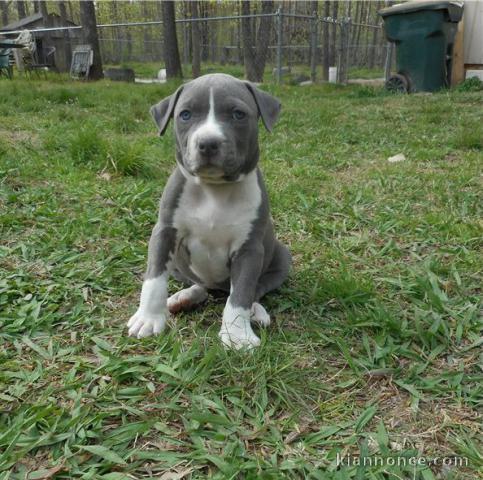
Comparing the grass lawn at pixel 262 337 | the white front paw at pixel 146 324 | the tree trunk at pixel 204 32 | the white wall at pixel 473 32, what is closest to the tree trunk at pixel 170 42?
the white wall at pixel 473 32

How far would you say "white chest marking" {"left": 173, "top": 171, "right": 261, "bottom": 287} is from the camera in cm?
277

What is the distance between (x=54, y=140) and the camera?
6062 mm

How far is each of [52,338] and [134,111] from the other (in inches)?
270

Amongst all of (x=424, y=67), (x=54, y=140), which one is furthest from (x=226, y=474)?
(x=424, y=67)

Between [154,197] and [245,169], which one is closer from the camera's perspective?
[245,169]

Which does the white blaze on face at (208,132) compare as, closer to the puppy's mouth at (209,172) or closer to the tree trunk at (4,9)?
the puppy's mouth at (209,172)

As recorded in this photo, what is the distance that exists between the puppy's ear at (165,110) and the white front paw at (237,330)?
105 centimetres

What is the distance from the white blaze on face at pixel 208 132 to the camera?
97.5 inches

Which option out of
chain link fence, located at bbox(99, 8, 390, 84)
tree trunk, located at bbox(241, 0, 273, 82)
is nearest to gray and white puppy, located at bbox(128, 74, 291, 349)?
tree trunk, located at bbox(241, 0, 273, 82)

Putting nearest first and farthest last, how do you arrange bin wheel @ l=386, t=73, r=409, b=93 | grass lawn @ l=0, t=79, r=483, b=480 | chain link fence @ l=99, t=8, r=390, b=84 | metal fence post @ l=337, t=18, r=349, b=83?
grass lawn @ l=0, t=79, r=483, b=480
bin wheel @ l=386, t=73, r=409, b=93
metal fence post @ l=337, t=18, r=349, b=83
chain link fence @ l=99, t=8, r=390, b=84

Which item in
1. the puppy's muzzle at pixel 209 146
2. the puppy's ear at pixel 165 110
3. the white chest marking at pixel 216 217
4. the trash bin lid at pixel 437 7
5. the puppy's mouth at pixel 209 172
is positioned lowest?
the white chest marking at pixel 216 217

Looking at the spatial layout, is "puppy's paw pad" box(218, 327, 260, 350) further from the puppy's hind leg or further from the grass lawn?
the puppy's hind leg

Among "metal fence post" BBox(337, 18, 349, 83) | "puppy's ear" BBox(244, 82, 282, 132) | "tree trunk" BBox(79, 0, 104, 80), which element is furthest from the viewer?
"metal fence post" BBox(337, 18, 349, 83)

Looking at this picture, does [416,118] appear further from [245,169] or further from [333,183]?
[245,169]
